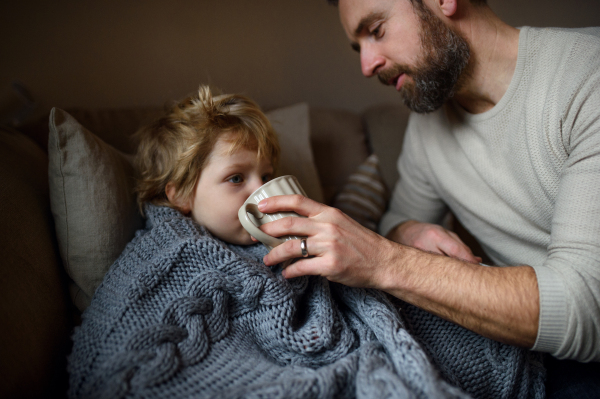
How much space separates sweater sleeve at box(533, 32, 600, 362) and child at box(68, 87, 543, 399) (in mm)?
133


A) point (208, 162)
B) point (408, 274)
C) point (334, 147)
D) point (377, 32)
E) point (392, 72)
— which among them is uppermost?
point (377, 32)

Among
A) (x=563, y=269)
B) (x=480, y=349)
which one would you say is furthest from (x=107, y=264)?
(x=563, y=269)

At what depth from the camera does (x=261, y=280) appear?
2.27ft

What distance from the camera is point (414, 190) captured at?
1.30m

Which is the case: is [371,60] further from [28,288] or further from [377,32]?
[28,288]

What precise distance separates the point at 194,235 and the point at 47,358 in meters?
0.35

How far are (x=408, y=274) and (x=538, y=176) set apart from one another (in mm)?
491

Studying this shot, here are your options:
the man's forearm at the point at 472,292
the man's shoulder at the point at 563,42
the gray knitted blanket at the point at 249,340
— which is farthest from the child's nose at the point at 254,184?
the man's shoulder at the point at 563,42

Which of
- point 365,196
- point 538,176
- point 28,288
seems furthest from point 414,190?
A: point 28,288

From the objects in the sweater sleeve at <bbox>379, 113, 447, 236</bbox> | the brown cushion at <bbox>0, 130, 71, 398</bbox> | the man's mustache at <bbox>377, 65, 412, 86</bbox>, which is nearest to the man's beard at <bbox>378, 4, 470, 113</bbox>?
the man's mustache at <bbox>377, 65, 412, 86</bbox>

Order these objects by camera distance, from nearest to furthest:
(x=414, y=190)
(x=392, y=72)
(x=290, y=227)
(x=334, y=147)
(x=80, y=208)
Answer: (x=290, y=227) < (x=80, y=208) < (x=392, y=72) < (x=414, y=190) < (x=334, y=147)

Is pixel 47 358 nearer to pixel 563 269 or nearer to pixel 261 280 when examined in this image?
pixel 261 280

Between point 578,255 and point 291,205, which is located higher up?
point 291,205

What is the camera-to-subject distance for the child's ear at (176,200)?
35.2 inches
